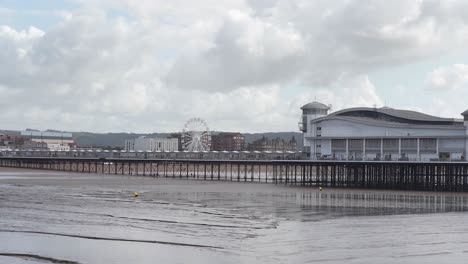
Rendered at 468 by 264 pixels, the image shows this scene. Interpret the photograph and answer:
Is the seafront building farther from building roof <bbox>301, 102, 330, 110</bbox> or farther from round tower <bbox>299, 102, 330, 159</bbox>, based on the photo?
building roof <bbox>301, 102, 330, 110</bbox>

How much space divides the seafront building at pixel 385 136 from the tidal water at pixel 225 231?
20.6m

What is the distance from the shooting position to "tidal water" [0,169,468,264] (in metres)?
24.7

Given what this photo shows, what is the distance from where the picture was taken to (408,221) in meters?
37.2

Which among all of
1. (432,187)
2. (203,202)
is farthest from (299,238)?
(432,187)

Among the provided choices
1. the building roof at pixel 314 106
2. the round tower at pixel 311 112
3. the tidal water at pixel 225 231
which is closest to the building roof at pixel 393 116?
the round tower at pixel 311 112

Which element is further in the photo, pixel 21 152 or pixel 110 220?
pixel 21 152

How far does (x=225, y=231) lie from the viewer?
30938 millimetres

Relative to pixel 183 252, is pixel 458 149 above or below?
above

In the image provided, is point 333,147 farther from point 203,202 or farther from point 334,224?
point 334,224

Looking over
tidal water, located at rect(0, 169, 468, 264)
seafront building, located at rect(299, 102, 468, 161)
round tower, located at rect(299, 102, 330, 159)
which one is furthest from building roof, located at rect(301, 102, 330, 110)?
tidal water, located at rect(0, 169, 468, 264)

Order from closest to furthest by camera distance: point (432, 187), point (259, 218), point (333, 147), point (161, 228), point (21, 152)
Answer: point (161, 228), point (259, 218), point (432, 187), point (333, 147), point (21, 152)

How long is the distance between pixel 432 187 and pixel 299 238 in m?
42.5

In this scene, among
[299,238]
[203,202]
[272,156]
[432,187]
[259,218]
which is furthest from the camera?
[272,156]

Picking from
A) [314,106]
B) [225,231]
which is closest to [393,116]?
[314,106]
